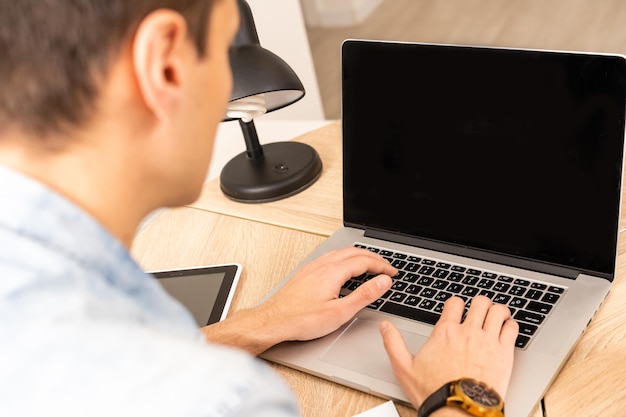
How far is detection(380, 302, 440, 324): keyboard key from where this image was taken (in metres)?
0.89

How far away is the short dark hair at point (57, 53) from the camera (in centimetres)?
47

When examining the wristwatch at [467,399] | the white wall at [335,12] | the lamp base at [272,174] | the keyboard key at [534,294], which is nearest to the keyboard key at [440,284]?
the keyboard key at [534,294]

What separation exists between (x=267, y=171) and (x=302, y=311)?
1.59ft

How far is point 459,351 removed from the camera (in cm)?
77

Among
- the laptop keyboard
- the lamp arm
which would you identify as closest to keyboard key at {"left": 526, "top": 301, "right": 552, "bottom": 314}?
Result: the laptop keyboard

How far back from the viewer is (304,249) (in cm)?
113

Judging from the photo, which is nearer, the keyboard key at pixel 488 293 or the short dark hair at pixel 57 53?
the short dark hair at pixel 57 53

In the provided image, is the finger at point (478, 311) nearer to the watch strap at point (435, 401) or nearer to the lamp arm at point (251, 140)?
the watch strap at point (435, 401)

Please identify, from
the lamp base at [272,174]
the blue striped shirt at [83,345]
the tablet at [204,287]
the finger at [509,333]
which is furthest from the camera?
the lamp base at [272,174]

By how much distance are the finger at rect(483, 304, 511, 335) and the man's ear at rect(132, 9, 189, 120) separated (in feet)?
1.52

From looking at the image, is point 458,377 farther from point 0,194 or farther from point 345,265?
point 0,194

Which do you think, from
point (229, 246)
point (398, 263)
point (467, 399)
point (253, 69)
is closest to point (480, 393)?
point (467, 399)

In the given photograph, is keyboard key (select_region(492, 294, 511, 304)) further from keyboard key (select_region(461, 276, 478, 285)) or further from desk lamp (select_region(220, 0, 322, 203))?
desk lamp (select_region(220, 0, 322, 203))

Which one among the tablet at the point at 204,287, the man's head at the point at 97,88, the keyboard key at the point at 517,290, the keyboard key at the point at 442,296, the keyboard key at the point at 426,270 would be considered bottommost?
the tablet at the point at 204,287
